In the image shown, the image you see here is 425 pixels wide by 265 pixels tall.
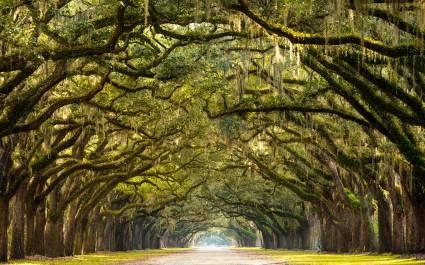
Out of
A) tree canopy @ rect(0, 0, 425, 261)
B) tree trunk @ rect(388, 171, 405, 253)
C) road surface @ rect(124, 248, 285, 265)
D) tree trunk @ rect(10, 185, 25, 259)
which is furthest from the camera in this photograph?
tree trunk @ rect(388, 171, 405, 253)

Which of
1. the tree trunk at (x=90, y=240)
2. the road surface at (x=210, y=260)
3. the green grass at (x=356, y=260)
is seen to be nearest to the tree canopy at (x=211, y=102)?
the tree trunk at (x=90, y=240)

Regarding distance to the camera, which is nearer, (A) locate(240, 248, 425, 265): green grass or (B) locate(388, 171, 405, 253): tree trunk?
(A) locate(240, 248, 425, 265): green grass

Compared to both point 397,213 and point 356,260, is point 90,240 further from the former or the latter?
point 356,260

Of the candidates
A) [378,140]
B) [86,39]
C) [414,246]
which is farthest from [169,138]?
[86,39]

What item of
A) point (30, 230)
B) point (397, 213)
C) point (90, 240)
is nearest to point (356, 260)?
point (397, 213)


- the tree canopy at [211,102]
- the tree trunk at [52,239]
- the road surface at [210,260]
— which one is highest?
the tree canopy at [211,102]

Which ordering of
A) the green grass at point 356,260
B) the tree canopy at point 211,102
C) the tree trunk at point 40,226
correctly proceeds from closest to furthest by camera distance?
the tree canopy at point 211,102 < the green grass at point 356,260 < the tree trunk at point 40,226

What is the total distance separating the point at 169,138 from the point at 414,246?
12.6 metres

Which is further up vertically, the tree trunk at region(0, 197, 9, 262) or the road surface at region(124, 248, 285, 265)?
the tree trunk at region(0, 197, 9, 262)

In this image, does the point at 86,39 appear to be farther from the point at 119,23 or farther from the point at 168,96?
the point at 168,96

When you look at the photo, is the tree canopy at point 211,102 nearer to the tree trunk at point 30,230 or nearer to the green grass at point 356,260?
the tree trunk at point 30,230

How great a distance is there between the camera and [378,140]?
28719 mm

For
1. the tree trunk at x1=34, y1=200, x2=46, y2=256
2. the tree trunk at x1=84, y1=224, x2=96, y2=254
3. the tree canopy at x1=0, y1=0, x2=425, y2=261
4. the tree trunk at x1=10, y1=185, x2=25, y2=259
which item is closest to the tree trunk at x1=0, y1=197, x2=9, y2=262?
the tree canopy at x1=0, y1=0, x2=425, y2=261

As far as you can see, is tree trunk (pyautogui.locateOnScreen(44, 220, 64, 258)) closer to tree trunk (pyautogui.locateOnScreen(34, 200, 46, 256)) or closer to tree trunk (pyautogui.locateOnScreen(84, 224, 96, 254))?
tree trunk (pyautogui.locateOnScreen(34, 200, 46, 256))
